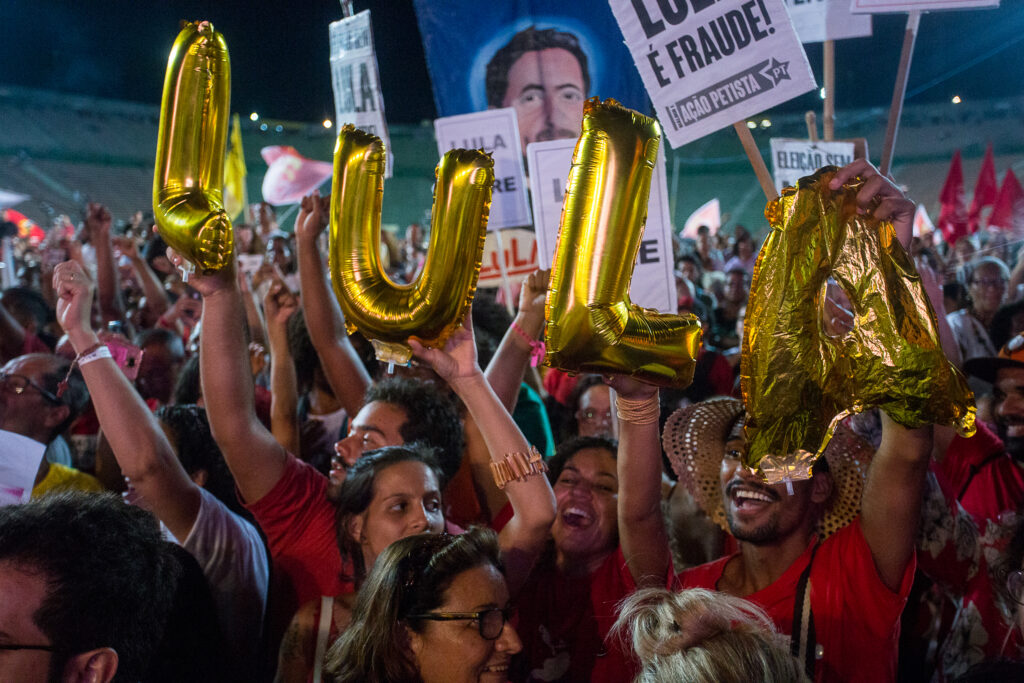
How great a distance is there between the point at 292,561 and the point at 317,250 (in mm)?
990

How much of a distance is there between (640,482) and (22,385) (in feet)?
7.39

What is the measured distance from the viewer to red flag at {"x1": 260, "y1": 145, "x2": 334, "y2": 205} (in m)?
7.94

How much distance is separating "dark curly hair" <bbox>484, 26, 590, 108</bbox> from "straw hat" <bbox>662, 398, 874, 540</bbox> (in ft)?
6.07

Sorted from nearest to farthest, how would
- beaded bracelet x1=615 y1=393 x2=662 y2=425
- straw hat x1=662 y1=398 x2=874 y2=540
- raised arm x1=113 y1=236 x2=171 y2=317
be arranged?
beaded bracelet x1=615 y1=393 x2=662 y2=425 < straw hat x1=662 y1=398 x2=874 y2=540 < raised arm x1=113 y1=236 x2=171 y2=317

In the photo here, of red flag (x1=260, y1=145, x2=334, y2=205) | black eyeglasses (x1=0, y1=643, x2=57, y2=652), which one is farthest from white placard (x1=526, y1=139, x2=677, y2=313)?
red flag (x1=260, y1=145, x2=334, y2=205)

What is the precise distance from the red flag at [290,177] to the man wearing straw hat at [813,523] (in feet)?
19.4

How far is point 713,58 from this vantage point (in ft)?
9.22

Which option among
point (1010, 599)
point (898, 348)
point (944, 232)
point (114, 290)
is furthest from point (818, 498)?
point (944, 232)

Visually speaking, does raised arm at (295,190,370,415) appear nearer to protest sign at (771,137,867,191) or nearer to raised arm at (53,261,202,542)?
raised arm at (53,261,202,542)

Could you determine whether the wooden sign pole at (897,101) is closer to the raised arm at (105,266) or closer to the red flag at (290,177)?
the raised arm at (105,266)

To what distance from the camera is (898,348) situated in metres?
1.54

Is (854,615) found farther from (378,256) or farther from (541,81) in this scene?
(541,81)

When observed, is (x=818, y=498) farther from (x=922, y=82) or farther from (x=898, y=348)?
(x=922, y=82)

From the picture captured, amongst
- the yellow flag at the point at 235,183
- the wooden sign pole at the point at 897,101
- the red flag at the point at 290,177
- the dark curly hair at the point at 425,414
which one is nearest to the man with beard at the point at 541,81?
the wooden sign pole at the point at 897,101
